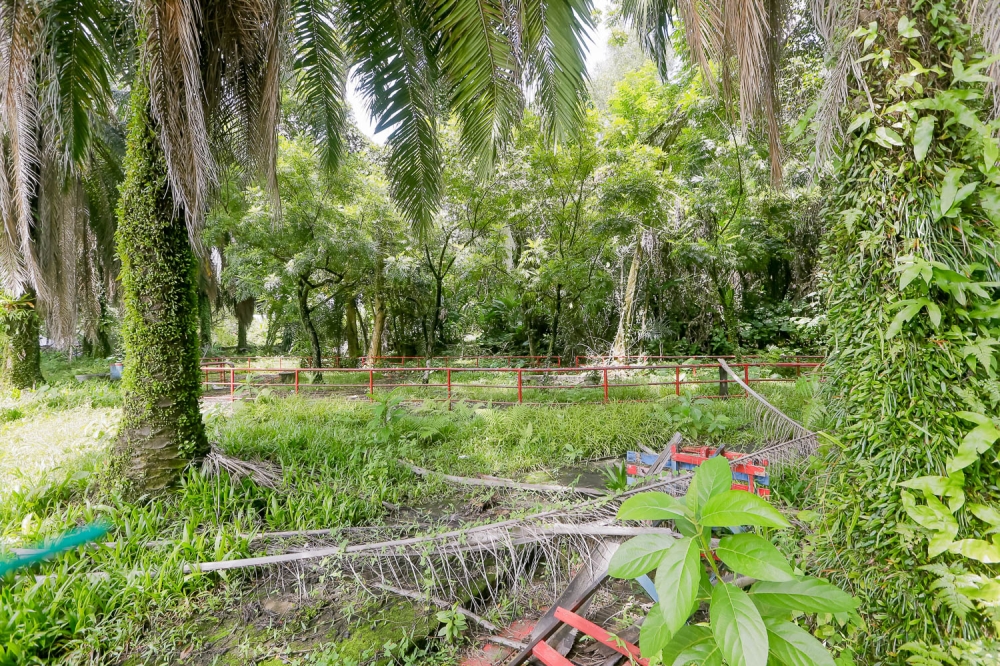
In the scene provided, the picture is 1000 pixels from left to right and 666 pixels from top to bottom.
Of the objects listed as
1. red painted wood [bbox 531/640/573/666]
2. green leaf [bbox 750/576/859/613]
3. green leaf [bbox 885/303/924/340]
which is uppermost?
green leaf [bbox 885/303/924/340]

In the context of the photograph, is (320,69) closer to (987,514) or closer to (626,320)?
(987,514)

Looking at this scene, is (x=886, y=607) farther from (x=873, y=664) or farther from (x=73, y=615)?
(x=73, y=615)

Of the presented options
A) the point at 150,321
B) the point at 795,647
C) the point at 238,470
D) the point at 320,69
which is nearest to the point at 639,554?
the point at 795,647

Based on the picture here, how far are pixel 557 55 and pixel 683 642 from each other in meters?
3.81

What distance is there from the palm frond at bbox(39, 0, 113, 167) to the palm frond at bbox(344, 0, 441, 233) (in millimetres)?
2195

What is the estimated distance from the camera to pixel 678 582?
40.3 inches

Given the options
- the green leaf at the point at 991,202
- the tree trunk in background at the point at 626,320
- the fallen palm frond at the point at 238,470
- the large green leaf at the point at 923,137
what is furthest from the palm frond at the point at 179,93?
the tree trunk in background at the point at 626,320

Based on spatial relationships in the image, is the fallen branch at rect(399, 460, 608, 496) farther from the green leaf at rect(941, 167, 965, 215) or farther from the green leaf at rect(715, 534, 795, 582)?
the green leaf at rect(941, 167, 965, 215)

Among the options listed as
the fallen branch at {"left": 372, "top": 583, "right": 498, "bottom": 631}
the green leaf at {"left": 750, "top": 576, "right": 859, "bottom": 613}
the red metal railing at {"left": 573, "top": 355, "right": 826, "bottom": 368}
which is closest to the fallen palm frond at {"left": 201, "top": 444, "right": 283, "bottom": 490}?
the fallen branch at {"left": 372, "top": 583, "right": 498, "bottom": 631}

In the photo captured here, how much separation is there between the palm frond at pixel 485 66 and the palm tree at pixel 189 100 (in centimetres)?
1

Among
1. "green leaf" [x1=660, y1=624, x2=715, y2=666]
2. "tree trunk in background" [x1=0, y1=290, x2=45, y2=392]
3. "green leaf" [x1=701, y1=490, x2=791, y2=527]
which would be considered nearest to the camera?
"green leaf" [x1=701, y1=490, x2=791, y2=527]

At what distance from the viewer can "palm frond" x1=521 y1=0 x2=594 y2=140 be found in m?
3.38

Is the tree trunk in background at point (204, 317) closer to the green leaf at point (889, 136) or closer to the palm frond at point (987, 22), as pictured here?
the green leaf at point (889, 136)

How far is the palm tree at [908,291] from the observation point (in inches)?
53.3
